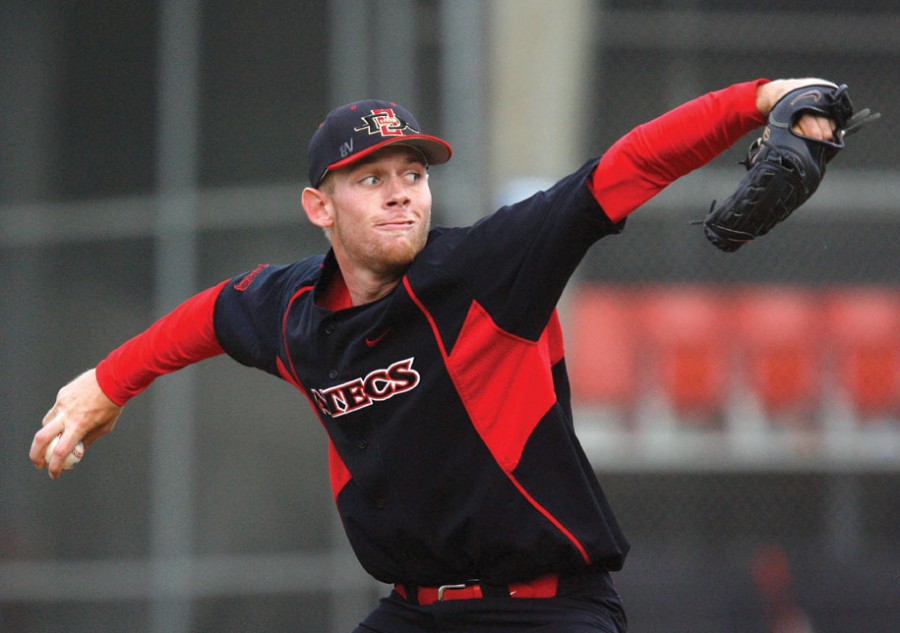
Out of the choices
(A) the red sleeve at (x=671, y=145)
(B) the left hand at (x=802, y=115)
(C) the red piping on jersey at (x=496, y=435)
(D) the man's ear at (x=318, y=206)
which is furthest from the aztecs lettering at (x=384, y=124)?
(B) the left hand at (x=802, y=115)

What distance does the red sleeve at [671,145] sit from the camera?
3084 millimetres

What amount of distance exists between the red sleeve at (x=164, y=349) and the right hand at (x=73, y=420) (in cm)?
5

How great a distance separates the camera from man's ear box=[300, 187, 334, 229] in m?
4.00

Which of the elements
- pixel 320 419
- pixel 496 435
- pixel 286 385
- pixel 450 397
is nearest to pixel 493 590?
pixel 496 435

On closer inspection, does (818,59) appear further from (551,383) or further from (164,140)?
(551,383)

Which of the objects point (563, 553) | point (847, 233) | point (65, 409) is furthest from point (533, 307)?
point (847, 233)

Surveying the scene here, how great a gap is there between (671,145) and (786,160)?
271 millimetres

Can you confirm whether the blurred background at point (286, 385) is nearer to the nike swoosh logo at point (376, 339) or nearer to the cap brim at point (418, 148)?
the cap brim at point (418, 148)

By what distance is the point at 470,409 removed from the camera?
3643 mm

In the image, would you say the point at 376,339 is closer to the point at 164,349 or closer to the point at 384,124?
the point at 384,124

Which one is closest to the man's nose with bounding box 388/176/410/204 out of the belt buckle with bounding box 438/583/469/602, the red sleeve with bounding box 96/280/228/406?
the red sleeve with bounding box 96/280/228/406

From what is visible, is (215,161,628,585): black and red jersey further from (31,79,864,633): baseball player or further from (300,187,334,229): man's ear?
(300,187,334,229): man's ear

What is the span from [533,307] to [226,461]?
6093 mm

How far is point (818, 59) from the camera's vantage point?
11531 mm
